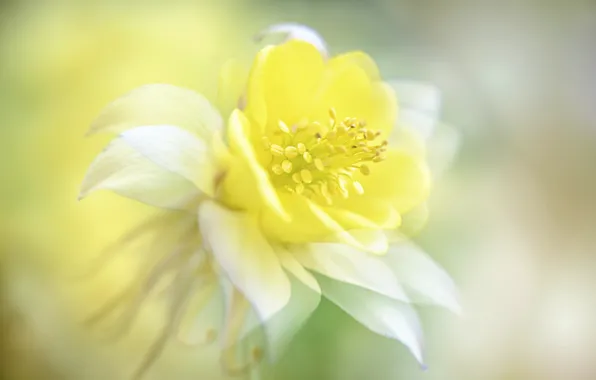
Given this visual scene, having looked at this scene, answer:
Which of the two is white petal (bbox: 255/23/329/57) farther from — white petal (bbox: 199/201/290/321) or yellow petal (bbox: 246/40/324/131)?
white petal (bbox: 199/201/290/321)

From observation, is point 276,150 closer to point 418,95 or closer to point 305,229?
point 305,229

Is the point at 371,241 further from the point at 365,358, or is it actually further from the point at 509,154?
the point at 509,154

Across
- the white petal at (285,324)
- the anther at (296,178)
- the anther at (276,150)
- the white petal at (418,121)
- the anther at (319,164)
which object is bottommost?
the white petal at (285,324)

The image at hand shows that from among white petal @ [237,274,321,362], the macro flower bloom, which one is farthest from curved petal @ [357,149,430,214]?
white petal @ [237,274,321,362]

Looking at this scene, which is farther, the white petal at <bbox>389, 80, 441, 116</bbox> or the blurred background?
the white petal at <bbox>389, 80, 441, 116</bbox>

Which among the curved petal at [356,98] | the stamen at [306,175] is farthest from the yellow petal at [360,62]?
the stamen at [306,175]

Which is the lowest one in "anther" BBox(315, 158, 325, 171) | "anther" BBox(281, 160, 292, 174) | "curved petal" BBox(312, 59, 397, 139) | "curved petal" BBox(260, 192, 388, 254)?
"curved petal" BBox(260, 192, 388, 254)

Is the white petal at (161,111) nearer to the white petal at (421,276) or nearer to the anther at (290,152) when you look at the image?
the anther at (290,152)
